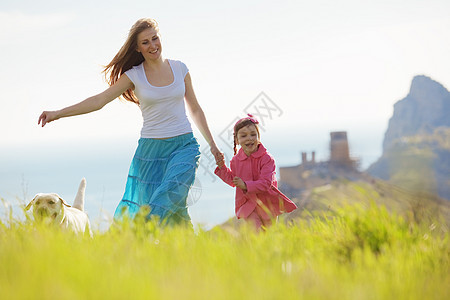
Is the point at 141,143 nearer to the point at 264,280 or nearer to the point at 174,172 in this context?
the point at 174,172

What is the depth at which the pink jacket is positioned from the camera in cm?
591

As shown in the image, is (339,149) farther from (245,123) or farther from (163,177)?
(163,177)

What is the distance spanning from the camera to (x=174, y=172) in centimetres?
555

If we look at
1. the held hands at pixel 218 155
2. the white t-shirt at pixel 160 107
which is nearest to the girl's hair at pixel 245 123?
the held hands at pixel 218 155

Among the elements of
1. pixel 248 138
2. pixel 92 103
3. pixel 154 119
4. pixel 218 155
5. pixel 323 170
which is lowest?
pixel 323 170

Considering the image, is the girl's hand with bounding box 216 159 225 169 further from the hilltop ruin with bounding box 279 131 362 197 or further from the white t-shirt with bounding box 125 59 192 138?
the hilltop ruin with bounding box 279 131 362 197

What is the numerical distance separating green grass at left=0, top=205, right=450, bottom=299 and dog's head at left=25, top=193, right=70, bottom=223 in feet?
4.17

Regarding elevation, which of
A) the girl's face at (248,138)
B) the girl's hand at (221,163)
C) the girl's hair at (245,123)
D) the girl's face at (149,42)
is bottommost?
the girl's hand at (221,163)

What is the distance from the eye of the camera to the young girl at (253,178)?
5914 millimetres

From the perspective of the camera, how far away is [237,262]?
292 centimetres

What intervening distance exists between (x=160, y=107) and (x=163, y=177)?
71 centimetres

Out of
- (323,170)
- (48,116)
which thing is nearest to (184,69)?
(48,116)

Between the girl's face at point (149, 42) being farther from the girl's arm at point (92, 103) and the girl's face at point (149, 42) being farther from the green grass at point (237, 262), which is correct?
the green grass at point (237, 262)

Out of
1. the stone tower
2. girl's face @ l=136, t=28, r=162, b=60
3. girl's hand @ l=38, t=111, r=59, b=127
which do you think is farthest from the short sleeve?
the stone tower
